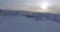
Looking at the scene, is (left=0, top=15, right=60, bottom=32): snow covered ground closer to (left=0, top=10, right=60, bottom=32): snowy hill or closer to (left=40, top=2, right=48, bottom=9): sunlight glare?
(left=0, top=10, right=60, bottom=32): snowy hill

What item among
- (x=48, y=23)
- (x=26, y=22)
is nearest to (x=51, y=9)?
(x=48, y=23)

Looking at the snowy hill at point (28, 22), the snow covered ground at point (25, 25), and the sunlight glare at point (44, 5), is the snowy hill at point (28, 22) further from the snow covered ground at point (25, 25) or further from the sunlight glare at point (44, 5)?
the sunlight glare at point (44, 5)

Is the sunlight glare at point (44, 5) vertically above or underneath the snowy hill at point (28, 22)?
above

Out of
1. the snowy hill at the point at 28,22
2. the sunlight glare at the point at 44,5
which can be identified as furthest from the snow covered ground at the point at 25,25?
the sunlight glare at the point at 44,5

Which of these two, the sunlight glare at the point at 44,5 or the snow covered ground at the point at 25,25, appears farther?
the sunlight glare at the point at 44,5

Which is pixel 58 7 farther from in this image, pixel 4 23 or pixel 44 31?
pixel 4 23

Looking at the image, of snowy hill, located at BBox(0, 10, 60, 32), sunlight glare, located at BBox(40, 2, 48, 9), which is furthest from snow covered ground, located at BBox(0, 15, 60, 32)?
sunlight glare, located at BBox(40, 2, 48, 9)

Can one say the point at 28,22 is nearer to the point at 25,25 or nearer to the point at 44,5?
the point at 25,25
